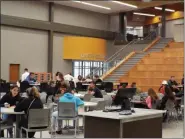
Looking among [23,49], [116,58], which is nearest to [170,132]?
[23,49]

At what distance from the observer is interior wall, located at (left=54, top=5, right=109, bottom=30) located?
70.3 feet

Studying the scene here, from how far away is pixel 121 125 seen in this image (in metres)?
5.08

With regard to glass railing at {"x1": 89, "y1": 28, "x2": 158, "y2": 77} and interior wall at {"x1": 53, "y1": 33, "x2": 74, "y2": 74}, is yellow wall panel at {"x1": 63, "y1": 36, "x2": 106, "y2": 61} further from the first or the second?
glass railing at {"x1": 89, "y1": 28, "x2": 158, "y2": 77}

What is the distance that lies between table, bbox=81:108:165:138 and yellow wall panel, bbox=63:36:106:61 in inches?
594

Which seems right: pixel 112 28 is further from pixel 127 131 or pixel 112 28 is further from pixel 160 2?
pixel 127 131

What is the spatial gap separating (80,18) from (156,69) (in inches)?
250

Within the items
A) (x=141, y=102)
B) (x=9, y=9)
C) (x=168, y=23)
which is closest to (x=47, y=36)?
(x=9, y=9)

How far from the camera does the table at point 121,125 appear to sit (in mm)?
5129

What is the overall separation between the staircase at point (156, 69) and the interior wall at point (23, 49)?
190 inches

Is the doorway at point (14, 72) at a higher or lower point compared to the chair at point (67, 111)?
higher

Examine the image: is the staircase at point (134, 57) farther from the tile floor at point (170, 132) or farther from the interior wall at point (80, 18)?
the tile floor at point (170, 132)

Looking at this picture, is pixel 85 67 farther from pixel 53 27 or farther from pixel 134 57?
pixel 53 27

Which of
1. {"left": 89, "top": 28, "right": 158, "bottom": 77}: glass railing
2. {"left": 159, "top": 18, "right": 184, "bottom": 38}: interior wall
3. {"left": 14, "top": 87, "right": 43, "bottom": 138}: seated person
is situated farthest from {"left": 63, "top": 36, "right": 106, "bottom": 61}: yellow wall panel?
{"left": 14, "top": 87, "right": 43, "bottom": 138}: seated person

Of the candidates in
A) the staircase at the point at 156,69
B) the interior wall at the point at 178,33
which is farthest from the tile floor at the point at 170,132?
the interior wall at the point at 178,33
